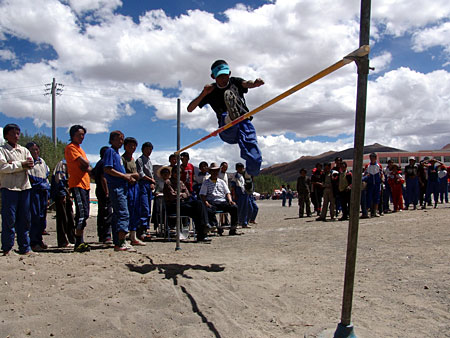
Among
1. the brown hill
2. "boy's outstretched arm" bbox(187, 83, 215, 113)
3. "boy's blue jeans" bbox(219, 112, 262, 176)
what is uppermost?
the brown hill

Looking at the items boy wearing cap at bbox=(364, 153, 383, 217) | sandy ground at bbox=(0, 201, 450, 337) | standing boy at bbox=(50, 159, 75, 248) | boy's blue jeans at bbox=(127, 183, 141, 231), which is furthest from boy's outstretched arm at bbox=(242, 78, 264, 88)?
boy wearing cap at bbox=(364, 153, 383, 217)

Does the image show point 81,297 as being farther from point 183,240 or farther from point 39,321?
point 183,240

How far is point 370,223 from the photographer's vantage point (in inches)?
320

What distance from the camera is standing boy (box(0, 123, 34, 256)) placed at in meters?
4.37

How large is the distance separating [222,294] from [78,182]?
2.89 m

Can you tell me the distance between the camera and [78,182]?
16.7 ft

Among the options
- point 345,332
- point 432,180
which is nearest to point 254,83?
point 345,332

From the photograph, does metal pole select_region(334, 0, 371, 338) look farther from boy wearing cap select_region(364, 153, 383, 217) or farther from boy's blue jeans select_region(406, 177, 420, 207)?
boy's blue jeans select_region(406, 177, 420, 207)

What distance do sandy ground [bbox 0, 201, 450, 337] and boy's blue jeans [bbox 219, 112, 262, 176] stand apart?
1.19 m

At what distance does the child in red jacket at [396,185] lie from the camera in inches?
410

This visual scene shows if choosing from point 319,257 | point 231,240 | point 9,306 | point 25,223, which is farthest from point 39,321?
point 231,240

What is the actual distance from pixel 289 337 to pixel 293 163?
561 feet

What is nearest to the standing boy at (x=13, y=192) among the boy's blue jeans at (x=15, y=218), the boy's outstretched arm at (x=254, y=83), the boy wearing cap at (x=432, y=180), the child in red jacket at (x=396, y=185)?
the boy's blue jeans at (x=15, y=218)

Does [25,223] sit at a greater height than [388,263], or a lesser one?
greater
